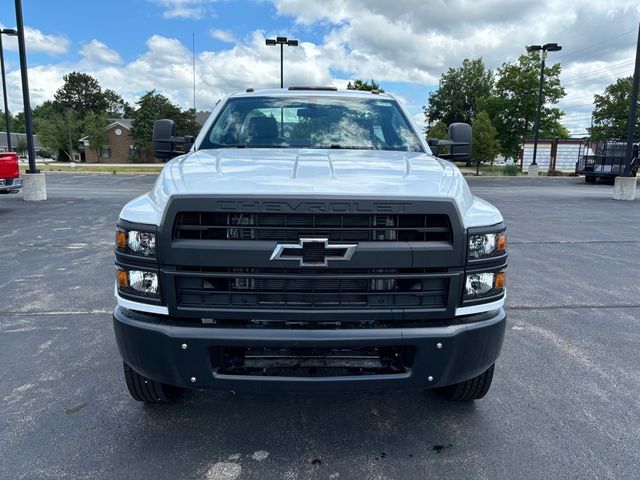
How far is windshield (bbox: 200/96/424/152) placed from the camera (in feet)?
12.4

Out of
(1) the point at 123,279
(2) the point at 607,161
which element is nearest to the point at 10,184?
A: (1) the point at 123,279

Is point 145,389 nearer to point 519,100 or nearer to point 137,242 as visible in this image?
point 137,242

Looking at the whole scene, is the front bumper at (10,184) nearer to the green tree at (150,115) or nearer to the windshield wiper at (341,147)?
the windshield wiper at (341,147)

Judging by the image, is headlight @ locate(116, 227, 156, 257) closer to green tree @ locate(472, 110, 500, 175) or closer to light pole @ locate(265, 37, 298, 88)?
light pole @ locate(265, 37, 298, 88)

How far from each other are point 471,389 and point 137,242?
2.12m

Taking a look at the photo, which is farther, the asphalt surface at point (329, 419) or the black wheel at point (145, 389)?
the black wheel at point (145, 389)

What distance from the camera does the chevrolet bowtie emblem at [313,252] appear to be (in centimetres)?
231

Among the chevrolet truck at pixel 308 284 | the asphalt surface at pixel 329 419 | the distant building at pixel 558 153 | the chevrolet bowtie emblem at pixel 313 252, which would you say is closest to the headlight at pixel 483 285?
the chevrolet truck at pixel 308 284

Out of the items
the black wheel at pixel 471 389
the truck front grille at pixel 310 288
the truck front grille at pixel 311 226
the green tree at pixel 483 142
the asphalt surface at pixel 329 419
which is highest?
the green tree at pixel 483 142

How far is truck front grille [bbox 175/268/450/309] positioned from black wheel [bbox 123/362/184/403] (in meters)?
0.79

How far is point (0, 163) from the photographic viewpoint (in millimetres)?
11453

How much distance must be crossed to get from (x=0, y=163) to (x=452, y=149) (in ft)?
36.8

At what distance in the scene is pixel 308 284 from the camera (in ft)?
7.81

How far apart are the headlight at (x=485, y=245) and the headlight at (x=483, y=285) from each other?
98 millimetres
